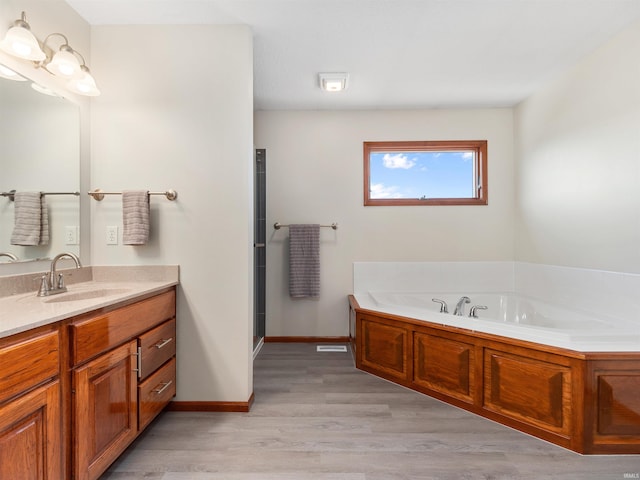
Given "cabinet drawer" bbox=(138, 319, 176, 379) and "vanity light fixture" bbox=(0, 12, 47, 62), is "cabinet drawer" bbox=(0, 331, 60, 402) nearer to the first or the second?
"cabinet drawer" bbox=(138, 319, 176, 379)

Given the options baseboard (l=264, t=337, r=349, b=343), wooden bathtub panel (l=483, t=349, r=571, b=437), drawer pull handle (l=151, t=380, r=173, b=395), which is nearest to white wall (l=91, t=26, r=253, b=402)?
drawer pull handle (l=151, t=380, r=173, b=395)

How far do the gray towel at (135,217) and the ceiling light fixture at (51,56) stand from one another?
61 cm

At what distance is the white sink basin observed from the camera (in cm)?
147

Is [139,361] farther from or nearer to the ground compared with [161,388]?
farther from the ground

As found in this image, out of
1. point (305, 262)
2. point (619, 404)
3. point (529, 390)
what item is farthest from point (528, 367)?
point (305, 262)

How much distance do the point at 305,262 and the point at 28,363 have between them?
2.31 m

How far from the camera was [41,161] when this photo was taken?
1612 millimetres

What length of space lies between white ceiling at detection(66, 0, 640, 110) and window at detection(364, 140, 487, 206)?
0.56 m

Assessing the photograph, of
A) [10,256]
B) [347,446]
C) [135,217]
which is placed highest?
[135,217]

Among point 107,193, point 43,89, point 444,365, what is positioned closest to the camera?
point 43,89

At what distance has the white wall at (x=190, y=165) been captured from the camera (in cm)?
195

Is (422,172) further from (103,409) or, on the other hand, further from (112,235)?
(103,409)

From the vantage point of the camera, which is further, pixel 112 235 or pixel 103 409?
pixel 112 235

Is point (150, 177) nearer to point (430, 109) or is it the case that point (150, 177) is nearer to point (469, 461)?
point (469, 461)
